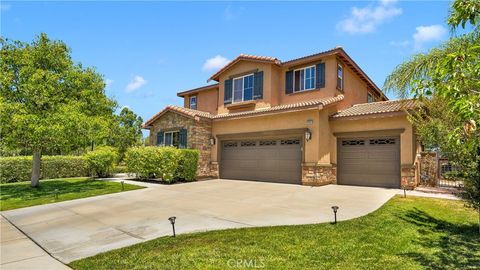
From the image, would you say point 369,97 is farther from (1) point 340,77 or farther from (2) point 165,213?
(2) point 165,213

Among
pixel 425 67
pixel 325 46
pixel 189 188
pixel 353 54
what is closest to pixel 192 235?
pixel 189 188

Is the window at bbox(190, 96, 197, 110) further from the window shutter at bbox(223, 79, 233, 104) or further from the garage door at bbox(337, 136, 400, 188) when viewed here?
the garage door at bbox(337, 136, 400, 188)

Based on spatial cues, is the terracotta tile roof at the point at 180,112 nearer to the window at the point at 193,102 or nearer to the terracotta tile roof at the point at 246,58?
the terracotta tile roof at the point at 246,58

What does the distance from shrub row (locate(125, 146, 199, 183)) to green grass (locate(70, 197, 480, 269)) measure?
9836mm

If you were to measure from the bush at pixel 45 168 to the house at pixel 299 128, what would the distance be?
757 centimetres

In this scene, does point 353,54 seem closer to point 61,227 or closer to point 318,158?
point 318,158

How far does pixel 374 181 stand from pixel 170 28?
39.8 feet

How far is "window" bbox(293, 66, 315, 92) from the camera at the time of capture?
55.5ft

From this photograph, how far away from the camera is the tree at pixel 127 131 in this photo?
31230 mm

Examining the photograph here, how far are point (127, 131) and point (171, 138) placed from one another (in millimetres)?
15122

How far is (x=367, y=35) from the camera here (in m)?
11.6

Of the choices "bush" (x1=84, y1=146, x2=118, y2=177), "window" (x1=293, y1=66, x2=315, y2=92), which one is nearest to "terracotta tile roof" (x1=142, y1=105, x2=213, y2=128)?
"bush" (x1=84, y1=146, x2=118, y2=177)

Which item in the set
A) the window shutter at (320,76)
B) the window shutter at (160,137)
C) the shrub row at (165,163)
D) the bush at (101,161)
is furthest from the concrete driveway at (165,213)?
the bush at (101,161)

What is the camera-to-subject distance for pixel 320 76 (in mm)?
16312
